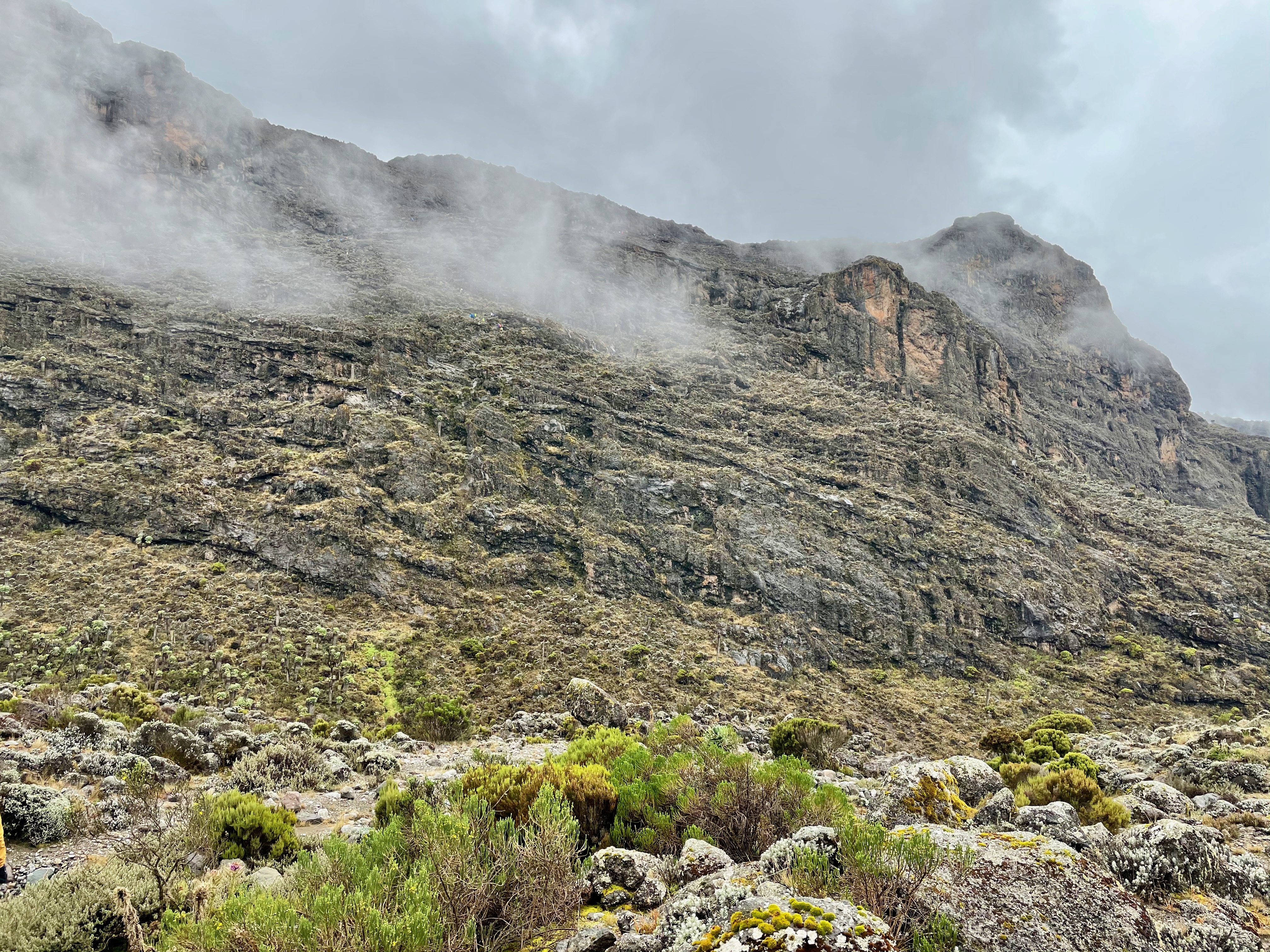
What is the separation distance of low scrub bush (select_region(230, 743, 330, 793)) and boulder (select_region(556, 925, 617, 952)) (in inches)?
366

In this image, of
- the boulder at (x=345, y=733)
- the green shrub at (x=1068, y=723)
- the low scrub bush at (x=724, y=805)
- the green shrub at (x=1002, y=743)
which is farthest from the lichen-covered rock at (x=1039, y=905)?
the green shrub at (x=1068, y=723)

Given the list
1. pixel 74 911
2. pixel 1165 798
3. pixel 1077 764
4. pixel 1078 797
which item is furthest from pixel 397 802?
pixel 1077 764

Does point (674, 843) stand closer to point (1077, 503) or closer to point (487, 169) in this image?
point (1077, 503)

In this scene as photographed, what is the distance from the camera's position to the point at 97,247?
72812mm

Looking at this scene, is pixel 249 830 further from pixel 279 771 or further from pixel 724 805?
pixel 724 805

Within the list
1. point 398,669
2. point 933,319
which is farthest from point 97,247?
point 933,319

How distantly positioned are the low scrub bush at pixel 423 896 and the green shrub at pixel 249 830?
2.70 meters

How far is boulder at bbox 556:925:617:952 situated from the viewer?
160 inches

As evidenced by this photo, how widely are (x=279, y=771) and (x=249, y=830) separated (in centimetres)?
530

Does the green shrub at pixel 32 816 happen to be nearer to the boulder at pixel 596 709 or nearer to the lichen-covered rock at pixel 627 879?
the lichen-covered rock at pixel 627 879

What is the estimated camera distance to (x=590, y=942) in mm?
4098

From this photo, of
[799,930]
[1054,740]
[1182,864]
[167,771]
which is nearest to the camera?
[799,930]

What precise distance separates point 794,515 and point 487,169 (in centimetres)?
13240

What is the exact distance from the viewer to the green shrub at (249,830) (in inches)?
289
